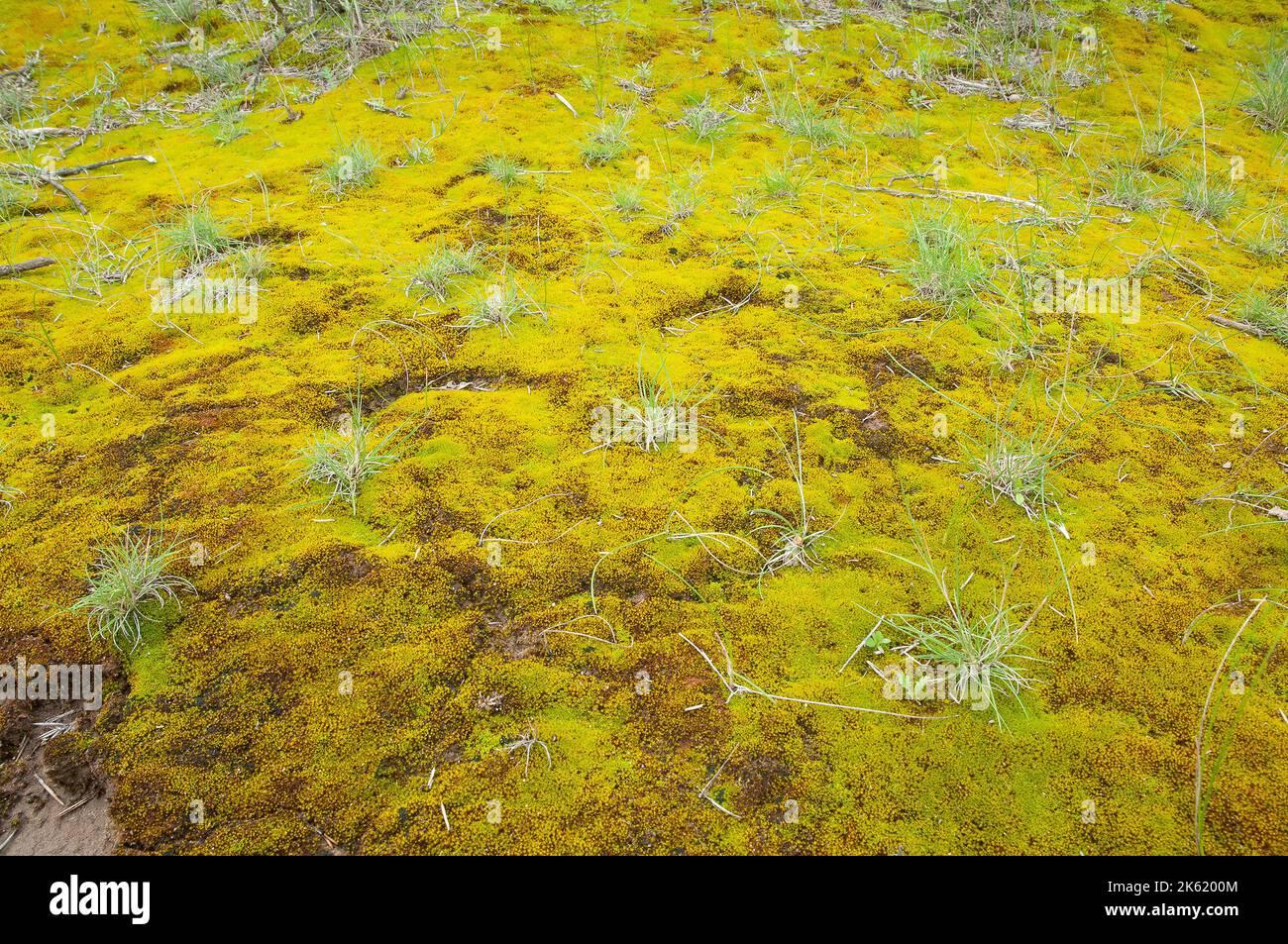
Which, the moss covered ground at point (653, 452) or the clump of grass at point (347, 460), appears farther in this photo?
the clump of grass at point (347, 460)

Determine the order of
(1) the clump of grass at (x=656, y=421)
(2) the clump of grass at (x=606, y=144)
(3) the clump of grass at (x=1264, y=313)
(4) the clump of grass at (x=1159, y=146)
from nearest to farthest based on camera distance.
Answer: (1) the clump of grass at (x=656, y=421) → (3) the clump of grass at (x=1264, y=313) → (2) the clump of grass at (x=606, y=144) → (4) the clump of grass at (x=1159, y=146)

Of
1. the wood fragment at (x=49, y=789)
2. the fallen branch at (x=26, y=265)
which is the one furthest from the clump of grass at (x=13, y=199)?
the wood fragment at (x=49, y=789)

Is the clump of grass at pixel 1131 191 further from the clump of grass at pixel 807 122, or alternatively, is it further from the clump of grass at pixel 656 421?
the clump of grass at pixel 656 421

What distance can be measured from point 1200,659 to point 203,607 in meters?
2.80

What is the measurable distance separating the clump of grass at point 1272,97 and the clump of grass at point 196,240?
22.2ft

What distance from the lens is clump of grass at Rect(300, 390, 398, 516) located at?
2490mm

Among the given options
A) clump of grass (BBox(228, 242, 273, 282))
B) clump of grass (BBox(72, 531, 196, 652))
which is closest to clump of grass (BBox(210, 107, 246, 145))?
clump of grass (BBox(228, 242, 273, 282))

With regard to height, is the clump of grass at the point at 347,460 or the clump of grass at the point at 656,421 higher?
the clump of grass at the point at 656,421

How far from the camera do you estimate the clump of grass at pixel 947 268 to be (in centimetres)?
339

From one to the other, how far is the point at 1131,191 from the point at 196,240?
5095 millimetres

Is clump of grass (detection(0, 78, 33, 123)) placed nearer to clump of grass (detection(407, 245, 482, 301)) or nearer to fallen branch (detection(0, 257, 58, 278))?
fallen branch (detection(0, 257, 58, 278))

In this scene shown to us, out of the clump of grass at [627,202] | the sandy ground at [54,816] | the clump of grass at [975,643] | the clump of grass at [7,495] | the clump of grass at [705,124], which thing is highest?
the clump of grass at [705,124]

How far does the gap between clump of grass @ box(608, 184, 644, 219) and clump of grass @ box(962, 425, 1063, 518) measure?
2.41 m
